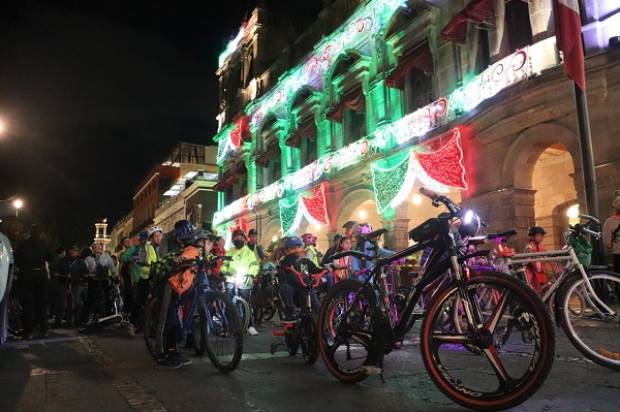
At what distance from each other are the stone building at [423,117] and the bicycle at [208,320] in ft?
26.7

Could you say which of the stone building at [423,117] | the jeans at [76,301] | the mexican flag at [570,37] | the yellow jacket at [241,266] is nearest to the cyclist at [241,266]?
the yellow jacket at [241,266]

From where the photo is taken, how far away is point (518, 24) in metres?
12.2

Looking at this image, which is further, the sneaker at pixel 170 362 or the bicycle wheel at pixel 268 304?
the bicycle wheel at pixel 268 304

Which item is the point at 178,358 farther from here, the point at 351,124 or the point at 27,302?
the point at 351,124

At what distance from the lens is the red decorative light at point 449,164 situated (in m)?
12.7

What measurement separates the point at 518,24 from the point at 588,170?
5.60 metres

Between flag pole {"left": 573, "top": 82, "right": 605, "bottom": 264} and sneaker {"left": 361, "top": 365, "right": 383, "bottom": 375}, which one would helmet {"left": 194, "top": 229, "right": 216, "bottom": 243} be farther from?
flag pole {"left": 573, "top": 82, "right": 605, "bottom": 264}

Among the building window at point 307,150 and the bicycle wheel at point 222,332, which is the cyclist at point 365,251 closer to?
the bicycle wheel at point 222,332

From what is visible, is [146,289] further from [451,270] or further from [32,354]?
[451,270]

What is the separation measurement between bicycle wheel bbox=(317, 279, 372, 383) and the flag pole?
18.3 ft

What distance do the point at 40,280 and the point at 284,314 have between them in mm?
4780

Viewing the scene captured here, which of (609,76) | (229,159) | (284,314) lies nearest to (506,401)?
(284,314)

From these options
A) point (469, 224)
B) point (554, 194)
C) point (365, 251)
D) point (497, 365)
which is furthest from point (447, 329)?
point (554, 194)

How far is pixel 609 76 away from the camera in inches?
380
